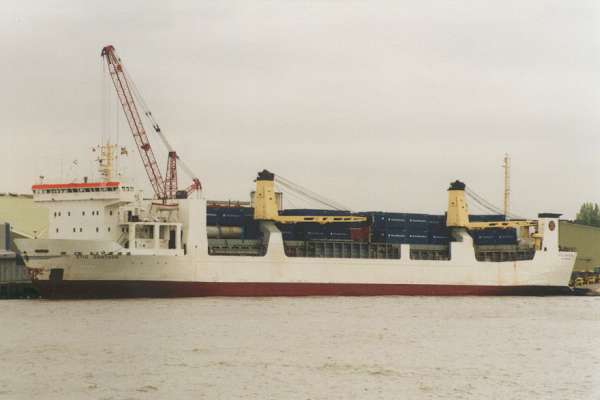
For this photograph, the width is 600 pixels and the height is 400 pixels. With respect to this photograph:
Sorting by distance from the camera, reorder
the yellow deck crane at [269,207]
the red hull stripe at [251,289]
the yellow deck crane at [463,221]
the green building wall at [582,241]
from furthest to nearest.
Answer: the green building wall at [582,241] → the yellow deck crane at [463,221] → the yellow deck crane at [269,207] → the red hull stripe at [251,289]

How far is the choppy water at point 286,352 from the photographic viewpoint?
1100 inches

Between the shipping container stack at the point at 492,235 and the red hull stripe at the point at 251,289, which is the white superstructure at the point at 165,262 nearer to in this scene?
the red hull stripe at the point at 251,289

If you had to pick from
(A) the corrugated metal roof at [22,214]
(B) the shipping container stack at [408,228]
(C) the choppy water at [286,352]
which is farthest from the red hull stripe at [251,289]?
(A) the corrugated metal roof at [22,214]

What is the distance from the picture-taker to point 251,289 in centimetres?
5819

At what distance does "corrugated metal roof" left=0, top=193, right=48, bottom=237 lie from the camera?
76.9 meters

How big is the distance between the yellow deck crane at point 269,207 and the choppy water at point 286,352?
11.1m

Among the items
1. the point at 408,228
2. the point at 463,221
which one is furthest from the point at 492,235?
the point at 408,228

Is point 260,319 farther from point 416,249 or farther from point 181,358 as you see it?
point 416,249

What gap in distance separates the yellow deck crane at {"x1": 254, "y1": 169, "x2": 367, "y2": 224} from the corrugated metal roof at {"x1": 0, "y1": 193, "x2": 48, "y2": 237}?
75.2ft

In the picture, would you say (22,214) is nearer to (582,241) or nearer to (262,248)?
(262,248)

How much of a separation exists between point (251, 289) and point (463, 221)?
1793cm

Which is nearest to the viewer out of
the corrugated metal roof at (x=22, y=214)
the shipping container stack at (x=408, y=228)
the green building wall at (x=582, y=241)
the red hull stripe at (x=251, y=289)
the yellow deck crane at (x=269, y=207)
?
the red hull stripe at (x=251, y=289)

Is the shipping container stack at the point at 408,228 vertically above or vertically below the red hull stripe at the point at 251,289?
above

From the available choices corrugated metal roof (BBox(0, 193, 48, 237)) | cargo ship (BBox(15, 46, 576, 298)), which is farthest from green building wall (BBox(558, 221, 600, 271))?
corrugated metal roof (BBox(0, 193, 48, 237))
